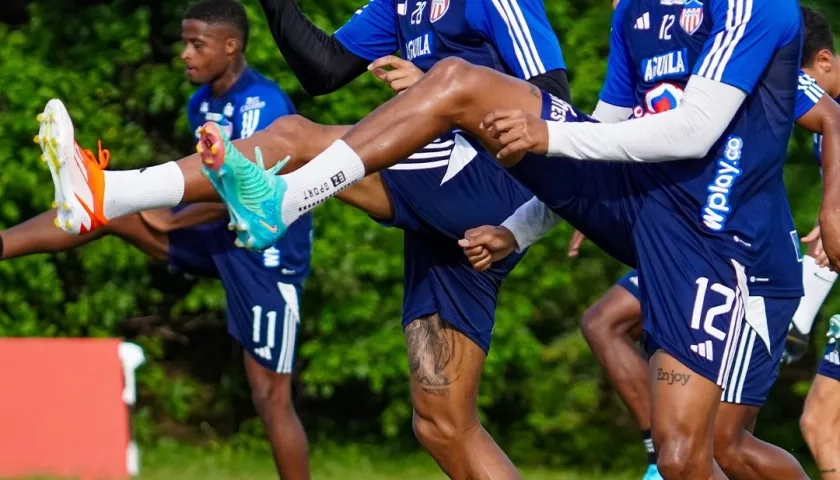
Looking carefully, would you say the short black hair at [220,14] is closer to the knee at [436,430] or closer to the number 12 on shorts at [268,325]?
the number 12 on shorts at [268,325]

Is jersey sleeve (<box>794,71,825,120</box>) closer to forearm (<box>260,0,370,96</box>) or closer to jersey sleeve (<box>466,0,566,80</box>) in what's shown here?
jersey sleeve (<box>466,0,566,80</box>)

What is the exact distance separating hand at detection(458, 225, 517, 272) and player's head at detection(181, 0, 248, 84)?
272 centimetres

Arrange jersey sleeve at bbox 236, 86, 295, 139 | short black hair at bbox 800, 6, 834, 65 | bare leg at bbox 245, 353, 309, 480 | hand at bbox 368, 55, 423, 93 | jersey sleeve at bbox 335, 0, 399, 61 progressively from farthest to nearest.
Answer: jersey sleeve at bbox 236, 86, 295, 139, bare leg at bbox 245, 353, 309, 480, short black hair at bbox 800, 6, 834, 65, jersey sleeve at bbox 335, 0, 399, 61, hand at bbox 368, 55, 423, 93

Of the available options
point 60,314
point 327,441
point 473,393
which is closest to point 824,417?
Result: point 473,393

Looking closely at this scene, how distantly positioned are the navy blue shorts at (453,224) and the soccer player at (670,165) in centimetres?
52

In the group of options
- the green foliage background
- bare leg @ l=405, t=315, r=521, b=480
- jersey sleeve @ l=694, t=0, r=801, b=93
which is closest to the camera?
jersey sleeve @ l=694, t=0, r=801, b=93

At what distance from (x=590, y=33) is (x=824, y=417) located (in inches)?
119

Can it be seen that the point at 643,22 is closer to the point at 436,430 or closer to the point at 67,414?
the point at 436,430

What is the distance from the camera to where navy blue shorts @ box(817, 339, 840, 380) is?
681cm

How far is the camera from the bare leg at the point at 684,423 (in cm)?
464

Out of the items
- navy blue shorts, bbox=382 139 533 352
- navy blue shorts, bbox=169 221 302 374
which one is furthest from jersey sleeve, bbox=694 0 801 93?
navy blue shorts, bbox=169 221 302 374

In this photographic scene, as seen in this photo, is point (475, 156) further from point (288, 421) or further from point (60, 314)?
point (60, 314)

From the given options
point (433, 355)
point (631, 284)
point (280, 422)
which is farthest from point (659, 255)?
point (280, 422)

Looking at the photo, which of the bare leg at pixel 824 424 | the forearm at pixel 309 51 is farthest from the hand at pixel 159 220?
the bare leg at pixel 824 424
